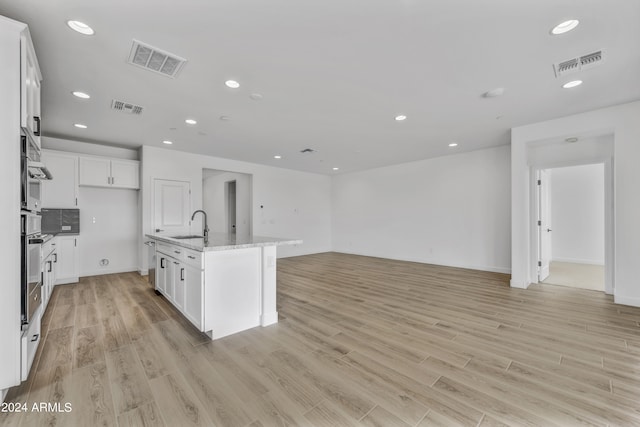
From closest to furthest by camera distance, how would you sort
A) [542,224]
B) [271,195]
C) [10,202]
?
[10,202] < [542,224] < [271,195]

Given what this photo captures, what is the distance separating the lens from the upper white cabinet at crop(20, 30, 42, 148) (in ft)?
5.81

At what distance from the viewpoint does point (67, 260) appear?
473cm

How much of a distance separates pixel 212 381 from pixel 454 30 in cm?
328

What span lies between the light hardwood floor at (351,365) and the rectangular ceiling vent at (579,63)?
2694mm

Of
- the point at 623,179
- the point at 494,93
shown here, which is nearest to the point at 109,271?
the point at 494,93

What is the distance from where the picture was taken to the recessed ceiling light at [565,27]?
6.66 ft

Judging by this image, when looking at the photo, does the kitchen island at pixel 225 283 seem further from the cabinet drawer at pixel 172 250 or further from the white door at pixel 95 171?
the white door at pixel 95 171

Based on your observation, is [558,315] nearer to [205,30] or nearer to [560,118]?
[560,118]

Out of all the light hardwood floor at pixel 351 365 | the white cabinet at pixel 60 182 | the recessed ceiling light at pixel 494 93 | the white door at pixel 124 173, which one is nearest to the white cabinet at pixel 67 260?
the white cabinet at pixel 60 182

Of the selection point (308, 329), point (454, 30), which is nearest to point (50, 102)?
point (308, 329)

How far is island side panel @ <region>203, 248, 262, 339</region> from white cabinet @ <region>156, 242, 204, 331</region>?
0.09 metres

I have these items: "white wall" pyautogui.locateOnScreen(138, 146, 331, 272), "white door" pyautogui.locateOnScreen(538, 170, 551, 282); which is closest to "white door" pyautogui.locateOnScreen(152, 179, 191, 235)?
"white wall" pyautogui.locateOnScreen(138, 146, 331, 272)

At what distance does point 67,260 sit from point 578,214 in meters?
11.2

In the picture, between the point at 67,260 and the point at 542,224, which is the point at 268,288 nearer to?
the point at 67,260
